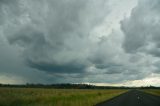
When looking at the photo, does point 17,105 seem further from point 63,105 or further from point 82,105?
point 82,105

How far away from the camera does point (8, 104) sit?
2283cm

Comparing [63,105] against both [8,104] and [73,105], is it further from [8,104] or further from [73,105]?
[8,104]

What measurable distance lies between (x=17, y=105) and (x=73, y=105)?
6530 mm

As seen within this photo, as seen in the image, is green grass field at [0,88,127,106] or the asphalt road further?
the asphalt road

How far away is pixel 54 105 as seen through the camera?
25.9 meters

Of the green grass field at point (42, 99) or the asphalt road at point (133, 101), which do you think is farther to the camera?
the asphalt road at point (133, 101)

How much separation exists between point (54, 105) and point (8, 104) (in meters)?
4.58

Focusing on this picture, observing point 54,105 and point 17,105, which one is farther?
point 54,105

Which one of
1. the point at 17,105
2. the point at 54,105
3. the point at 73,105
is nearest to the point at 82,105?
the point at 73,105

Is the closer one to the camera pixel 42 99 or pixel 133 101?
pixel 42 99

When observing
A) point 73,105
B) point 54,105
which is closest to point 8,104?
point 54,105

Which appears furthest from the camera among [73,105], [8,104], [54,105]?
[73,105]

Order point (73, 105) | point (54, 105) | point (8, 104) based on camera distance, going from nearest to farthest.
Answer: point (8, 104) → point (54, 105) → point (73, 105)

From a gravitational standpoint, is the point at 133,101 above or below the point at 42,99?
above
